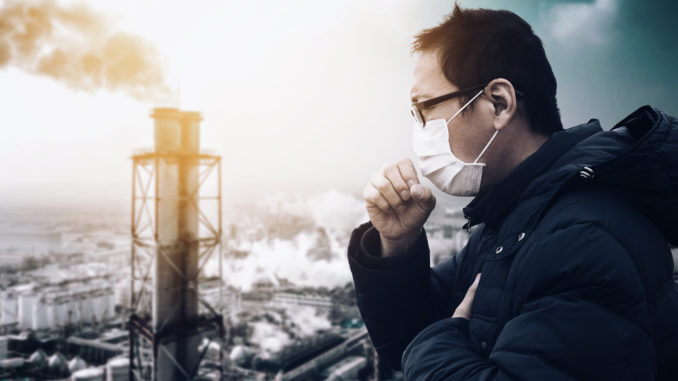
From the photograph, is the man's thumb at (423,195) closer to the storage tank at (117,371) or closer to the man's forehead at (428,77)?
the man's forehead at (428,77)

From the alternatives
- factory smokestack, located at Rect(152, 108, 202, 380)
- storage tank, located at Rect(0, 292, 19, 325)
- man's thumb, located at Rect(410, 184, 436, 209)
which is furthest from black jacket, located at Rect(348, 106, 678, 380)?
storage tank, located at Rect(0, 292, 19, 325)

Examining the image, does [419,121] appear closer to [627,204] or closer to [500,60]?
[500,60]

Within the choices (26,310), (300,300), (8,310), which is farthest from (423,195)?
(300,300)

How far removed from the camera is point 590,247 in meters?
0.51

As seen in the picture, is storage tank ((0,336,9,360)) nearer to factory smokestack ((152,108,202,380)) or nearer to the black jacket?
factory smokestack ((152,108,202,380))

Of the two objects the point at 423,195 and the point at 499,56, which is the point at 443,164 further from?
the point at 499,56

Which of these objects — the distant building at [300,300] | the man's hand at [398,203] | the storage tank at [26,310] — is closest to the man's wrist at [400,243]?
the man's hand at [398,203]

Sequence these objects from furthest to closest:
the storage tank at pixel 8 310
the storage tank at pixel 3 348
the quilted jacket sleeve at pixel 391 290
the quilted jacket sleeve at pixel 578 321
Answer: the storage tank at pixel 8 310 < the storage tank at pixel 3 348 < the quilted jacket sleeve at pixel 391 290 < the quilted jacket sleeve at pixel 578 321

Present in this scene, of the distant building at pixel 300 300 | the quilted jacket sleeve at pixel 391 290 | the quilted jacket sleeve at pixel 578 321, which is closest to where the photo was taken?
the quilted jacket sleeve at pixel 578 321

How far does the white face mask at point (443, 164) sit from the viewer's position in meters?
0.87

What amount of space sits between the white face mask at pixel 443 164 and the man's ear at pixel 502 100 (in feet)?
0.18

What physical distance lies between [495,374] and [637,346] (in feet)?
0.60

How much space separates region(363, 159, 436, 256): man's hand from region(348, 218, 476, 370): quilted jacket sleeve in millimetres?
44

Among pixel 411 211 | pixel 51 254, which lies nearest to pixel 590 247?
pixel 411 211
